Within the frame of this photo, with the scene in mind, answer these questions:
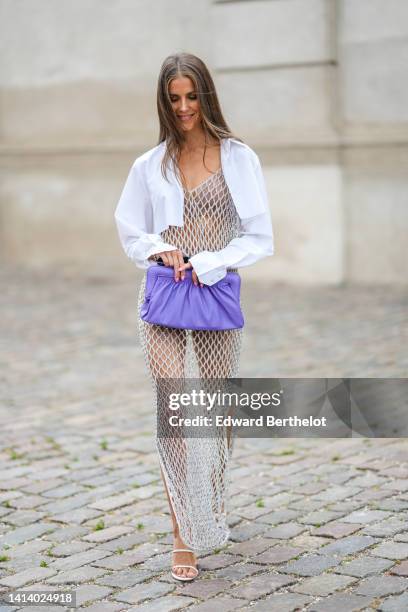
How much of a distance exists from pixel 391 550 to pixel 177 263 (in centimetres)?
140

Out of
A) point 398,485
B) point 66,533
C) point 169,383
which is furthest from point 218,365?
point 398,485

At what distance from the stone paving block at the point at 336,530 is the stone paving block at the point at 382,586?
0.50m

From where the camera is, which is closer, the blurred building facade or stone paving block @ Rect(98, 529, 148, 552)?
stone paving block @ Rect(98, 529, 148, 552)

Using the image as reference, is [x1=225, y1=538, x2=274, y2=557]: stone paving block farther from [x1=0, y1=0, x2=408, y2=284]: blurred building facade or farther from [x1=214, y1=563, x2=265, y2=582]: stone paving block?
[x1=0, y1=0, x2=408, y2=284]: blurred building facade

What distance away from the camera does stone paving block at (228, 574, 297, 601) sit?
3670 mm

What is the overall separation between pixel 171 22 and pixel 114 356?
5.02 meters

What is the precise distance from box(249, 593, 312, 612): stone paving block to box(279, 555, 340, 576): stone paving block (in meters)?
0.22

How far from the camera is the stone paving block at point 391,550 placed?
3.96m

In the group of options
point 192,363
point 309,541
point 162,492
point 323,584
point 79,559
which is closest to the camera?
point 323,584

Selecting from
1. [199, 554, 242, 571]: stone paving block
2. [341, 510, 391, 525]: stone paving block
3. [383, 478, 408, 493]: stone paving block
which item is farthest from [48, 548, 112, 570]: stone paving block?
[383, 478, 408, 493]: stone paving block

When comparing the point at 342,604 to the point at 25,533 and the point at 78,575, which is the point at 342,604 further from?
the point at 25,533

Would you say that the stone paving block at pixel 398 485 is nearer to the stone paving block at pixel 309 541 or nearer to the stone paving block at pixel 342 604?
the stone paving block at pixel 309 541

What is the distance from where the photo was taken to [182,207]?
3818 millimetres

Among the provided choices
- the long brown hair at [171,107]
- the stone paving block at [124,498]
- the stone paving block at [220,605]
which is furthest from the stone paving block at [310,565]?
the long brown hair at [171,107]
